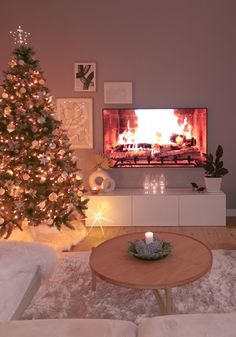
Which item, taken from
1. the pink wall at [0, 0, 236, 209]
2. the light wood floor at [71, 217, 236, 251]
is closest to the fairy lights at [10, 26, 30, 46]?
the pink wall at [0, 0, 236, 209]

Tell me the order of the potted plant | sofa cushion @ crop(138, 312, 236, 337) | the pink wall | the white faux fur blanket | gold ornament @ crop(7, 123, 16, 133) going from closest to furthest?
sofa cushion @ crop(138, 312, 236, 337), the white faux fur blanket, gold ornament @ crop(7, 123, 16, 133), the potted plant, the pink wall

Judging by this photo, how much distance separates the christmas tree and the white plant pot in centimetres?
206

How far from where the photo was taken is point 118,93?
493 cm

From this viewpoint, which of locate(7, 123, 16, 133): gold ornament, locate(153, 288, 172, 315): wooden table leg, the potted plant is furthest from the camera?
the potted plant

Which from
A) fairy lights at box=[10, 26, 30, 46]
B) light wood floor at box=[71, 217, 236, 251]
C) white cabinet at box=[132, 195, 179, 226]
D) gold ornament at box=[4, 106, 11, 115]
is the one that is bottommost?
light wood floor at box=[71, 217, 236, 251]

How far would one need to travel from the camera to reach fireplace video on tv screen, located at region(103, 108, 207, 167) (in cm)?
490

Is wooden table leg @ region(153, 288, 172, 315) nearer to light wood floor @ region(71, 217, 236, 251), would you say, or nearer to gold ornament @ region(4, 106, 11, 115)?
light wood floor @ region(71, 217, 236, 251)

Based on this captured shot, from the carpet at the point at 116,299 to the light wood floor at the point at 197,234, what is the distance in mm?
779

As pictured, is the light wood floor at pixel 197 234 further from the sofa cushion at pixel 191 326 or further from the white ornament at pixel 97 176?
the sofa cushion at pixel 191 326

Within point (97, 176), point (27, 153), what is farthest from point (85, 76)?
point (27, 153)

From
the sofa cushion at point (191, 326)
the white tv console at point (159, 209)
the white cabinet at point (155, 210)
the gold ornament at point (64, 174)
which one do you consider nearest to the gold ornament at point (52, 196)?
the gold ornament at point (64, 174)

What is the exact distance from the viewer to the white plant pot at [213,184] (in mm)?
4641

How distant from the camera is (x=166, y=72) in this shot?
4.88m

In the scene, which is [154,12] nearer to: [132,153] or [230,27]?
[230,27]
